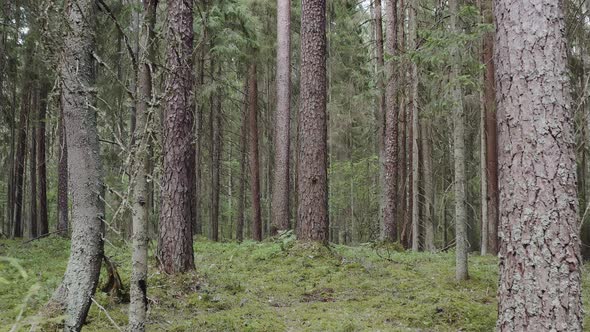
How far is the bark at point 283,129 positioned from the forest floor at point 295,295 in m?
3.69

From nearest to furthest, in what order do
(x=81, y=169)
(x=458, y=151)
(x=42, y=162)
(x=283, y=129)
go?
(x=81, y=169) → (x=458, y=151) → (x=283, y=129) → (x=42, y=162)

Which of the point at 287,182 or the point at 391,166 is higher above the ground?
the point at 391,166

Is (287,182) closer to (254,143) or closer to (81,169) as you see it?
(254,143)

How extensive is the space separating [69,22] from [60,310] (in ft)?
7.85

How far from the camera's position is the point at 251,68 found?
15.9m

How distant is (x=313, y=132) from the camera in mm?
8969

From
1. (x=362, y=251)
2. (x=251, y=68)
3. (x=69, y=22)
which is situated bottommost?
(x=362, y=251)

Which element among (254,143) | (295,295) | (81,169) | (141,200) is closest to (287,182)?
(254,143)

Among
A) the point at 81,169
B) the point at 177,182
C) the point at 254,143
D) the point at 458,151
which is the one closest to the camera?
the point at 81,169

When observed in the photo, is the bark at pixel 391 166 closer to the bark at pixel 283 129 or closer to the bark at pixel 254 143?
the bark at pixel 283 129

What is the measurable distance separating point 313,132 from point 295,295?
3310 millimetres

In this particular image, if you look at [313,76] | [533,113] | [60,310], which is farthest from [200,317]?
[313,76]

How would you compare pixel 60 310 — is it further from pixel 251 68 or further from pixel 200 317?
pixel 251 68

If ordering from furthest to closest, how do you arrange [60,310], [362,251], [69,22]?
[362,251]
[60,310]
[69,22]
